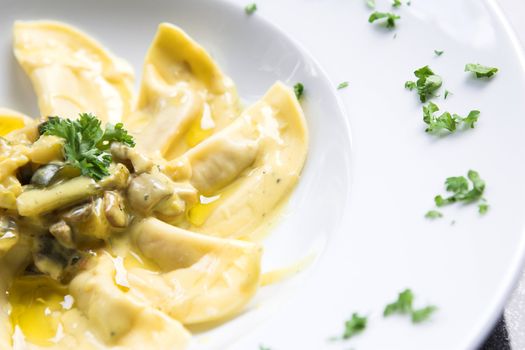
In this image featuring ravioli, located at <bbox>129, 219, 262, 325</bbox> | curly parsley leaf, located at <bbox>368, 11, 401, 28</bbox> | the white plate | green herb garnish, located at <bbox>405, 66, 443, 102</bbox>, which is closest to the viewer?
the white plate

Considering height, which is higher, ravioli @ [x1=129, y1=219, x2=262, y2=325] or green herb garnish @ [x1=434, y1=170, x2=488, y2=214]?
green herb garnish @ [x1=434, y1=170, x2=488, y2=214]

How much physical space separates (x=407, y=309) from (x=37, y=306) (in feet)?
5.58

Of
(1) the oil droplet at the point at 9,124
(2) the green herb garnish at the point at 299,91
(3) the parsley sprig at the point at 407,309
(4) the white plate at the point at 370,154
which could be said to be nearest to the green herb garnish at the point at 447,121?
(4) the white plate at the point at 370,154

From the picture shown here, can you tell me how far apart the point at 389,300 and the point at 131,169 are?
4.74 feet

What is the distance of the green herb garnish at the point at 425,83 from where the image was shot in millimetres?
4047

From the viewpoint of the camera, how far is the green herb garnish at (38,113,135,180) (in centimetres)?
380

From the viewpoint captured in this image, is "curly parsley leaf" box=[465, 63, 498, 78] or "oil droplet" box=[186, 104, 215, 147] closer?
"curly parsley leaf" box=[465, 63, 498, 78]

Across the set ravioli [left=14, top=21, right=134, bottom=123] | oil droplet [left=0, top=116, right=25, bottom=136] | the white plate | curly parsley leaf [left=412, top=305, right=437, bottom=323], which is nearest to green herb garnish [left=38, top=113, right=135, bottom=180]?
oil droplet [left=0, top=116, right=25, bottom=136]

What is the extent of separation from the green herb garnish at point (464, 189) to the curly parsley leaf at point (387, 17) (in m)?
1.18

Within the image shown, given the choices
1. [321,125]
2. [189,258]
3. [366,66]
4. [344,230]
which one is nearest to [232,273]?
[189,258]

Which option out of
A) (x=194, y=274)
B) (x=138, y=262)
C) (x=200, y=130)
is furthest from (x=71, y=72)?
(x=194, y=274)

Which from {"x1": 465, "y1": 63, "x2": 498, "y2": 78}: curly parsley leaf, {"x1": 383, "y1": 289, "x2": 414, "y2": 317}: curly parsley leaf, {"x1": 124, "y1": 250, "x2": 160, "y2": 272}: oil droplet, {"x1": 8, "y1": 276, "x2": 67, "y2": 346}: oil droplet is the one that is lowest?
{"x1": 8, "y1": 276, "x2": 67, "y2": 346}: oil droplet

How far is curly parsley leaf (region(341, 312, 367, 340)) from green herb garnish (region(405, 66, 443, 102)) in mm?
1368

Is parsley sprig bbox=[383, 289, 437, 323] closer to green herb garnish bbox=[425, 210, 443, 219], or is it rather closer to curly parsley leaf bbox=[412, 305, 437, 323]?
curly parsley leaf bbox=[412, 305, 437, 323]
